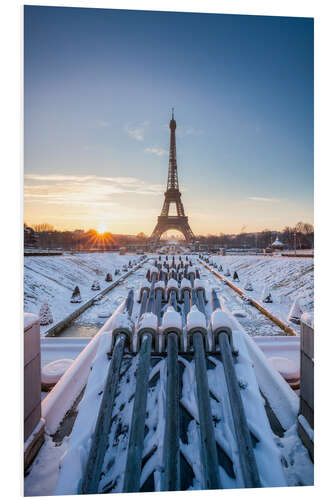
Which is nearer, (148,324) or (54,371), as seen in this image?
(148,324)

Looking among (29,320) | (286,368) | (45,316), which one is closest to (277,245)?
(45,316)

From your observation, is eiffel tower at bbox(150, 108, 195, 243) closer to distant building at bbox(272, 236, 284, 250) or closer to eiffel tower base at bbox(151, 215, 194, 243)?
eiffel tower base at bbox(151, 215, 194, 243)

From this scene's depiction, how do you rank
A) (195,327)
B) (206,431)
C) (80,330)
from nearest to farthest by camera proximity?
1. (206,431)
2. (195,327)
3. (80,330)

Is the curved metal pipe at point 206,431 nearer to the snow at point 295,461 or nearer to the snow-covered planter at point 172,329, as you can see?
the snow-covered planter at point 172,329

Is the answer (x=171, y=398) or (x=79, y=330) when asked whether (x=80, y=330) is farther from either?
(x=171, y=398)

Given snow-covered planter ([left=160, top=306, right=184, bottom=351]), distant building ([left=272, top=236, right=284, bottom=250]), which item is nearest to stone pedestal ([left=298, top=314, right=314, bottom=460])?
snow-covered planter ([left=160, top=306, right=184, bottom=351])

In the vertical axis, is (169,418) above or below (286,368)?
above

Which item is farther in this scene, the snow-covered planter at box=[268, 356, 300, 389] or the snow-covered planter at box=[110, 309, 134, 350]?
the snow-covered planter at box=[268, 356, 300, 389]
